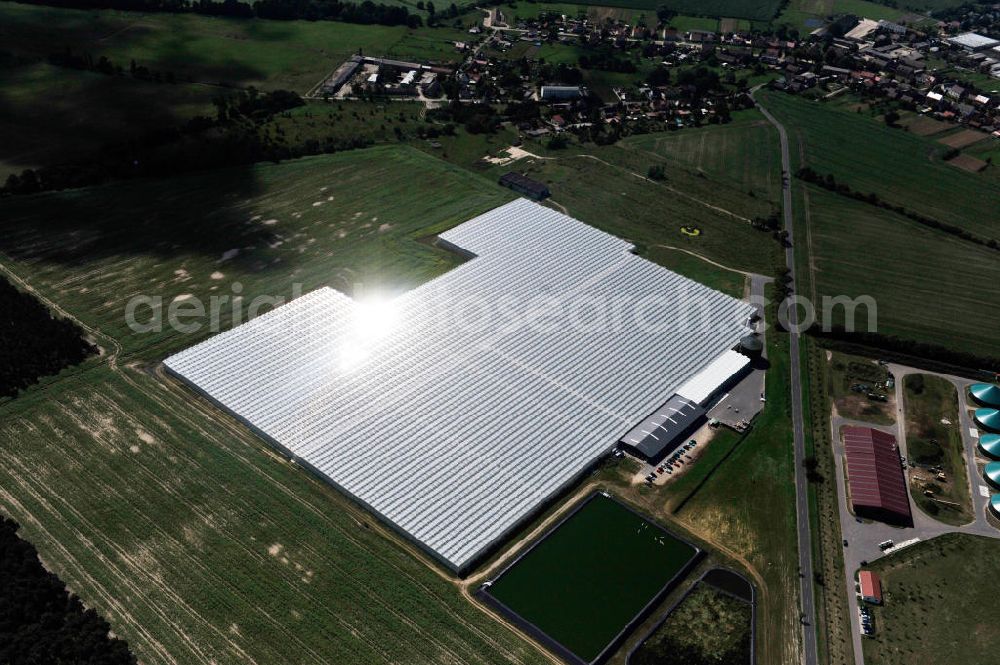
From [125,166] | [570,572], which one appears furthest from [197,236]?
[570,572]

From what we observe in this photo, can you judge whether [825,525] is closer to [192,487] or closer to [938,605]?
[938,605]

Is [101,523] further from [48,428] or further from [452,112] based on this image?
[452,112]

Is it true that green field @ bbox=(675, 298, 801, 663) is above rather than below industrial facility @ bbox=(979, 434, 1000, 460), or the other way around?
below

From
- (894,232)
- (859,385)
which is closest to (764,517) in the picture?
(859,385)

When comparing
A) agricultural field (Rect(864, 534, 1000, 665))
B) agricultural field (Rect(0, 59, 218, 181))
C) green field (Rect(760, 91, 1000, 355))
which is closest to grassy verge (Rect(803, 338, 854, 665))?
agricultural field (Rect(864, 534, 1000, 665))

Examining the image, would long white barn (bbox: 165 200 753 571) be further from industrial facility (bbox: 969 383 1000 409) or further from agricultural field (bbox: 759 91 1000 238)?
agricultural field (bbox: 759 91 1000 238)

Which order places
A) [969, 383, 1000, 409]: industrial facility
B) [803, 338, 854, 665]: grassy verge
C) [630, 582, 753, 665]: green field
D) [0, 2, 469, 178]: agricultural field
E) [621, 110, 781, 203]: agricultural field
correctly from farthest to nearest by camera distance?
1. [621, 110, 781, 203]: agricultural field
2. [0, 2, 469, 178]: agricultural field
3. [969, 383, 1000, 409]: industrial facility
4. [803, 338, 854, 665]: grassy verge
5. [630, 582, 753, 665]: green field

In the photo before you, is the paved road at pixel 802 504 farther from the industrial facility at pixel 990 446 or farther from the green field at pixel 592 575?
the industrial facility at pixel 990 446
